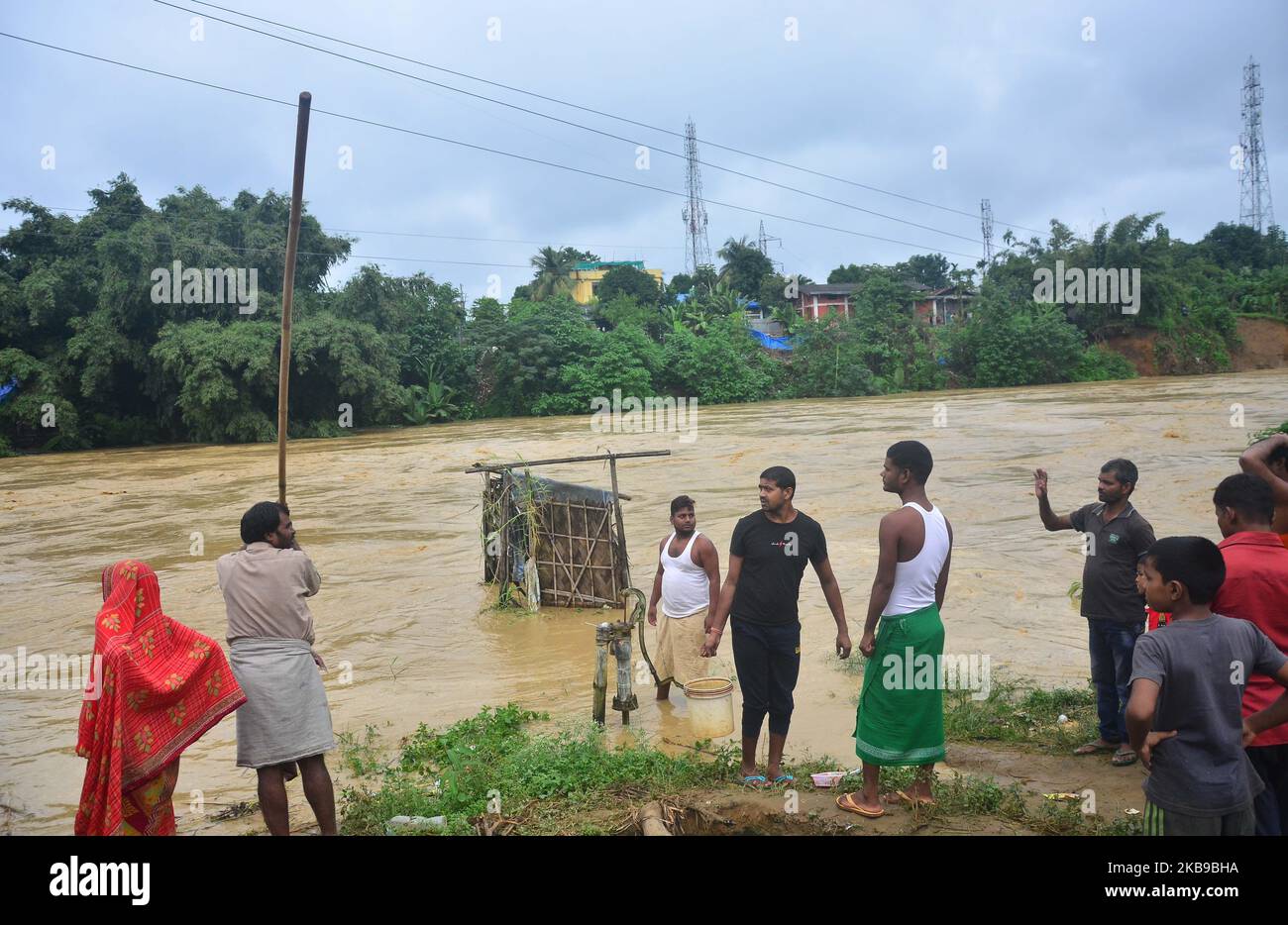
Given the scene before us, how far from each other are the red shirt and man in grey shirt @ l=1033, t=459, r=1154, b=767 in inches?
67.4

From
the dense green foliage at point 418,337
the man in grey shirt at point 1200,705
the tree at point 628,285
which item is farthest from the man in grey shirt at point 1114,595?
the tree at point 628,285

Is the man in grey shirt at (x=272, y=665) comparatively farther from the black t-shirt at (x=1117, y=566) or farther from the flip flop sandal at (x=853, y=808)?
the black t-shirt at (x=1117, y=566)

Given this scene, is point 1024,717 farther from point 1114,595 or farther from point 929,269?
point 929,269

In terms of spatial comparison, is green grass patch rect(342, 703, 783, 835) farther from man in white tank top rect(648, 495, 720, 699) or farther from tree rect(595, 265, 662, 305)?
tree rect(595, 265, 662, 305)

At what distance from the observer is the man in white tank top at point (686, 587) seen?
6465 mm

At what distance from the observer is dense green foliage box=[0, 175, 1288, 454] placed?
32375 mm

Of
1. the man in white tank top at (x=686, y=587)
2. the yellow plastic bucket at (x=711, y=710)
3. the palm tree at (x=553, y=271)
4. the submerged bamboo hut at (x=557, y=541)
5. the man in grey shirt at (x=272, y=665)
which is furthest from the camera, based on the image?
the palm tree at (x=553, y=271)

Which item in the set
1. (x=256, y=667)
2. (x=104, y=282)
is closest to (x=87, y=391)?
(x=104, y=282)

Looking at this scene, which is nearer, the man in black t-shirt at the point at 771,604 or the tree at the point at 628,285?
the man in black t-shirt at the point at 771,604

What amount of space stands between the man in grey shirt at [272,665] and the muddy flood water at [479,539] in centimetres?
130

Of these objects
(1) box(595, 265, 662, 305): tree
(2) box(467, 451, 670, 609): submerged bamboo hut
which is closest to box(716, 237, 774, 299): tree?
(1) box(595, 265, 662, 305): tree

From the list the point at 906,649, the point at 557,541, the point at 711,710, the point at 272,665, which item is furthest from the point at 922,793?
the point at 557,541

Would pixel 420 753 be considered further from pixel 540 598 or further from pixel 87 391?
pixel 87 391
